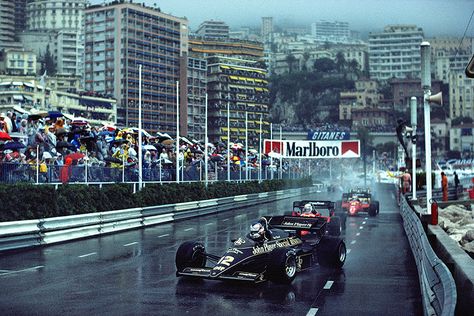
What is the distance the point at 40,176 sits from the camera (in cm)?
2530

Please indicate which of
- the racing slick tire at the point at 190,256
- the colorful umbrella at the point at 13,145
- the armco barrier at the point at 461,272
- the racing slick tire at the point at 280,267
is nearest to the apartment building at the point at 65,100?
the colorful umbrella at the point at 13,145

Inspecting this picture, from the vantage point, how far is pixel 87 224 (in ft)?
84.4

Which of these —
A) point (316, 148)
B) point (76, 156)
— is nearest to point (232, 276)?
point (76, 156)

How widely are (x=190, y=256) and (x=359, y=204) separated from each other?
79.8 feet

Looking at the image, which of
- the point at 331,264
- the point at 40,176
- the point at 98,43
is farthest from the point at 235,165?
the point at 98,43

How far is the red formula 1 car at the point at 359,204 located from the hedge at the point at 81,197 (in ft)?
28.8

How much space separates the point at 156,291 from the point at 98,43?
14417 cm

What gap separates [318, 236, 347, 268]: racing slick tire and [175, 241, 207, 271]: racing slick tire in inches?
120

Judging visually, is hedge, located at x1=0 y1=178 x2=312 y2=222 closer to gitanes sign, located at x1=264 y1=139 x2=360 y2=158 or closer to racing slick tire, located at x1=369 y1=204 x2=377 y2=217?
racing slick tire, located at x1=369 y1=204 x2=377 y2=217

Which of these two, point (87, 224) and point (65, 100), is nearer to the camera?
point (87, 224)

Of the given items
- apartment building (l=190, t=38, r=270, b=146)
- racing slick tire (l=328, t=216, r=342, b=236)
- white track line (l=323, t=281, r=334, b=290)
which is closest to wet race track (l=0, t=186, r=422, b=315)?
white track line (l=323, t=281, r=334, b=290)

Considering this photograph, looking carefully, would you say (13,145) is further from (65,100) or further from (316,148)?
(65,100)

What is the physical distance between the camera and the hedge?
2300 centimetres

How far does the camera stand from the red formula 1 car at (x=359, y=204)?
38.2m
